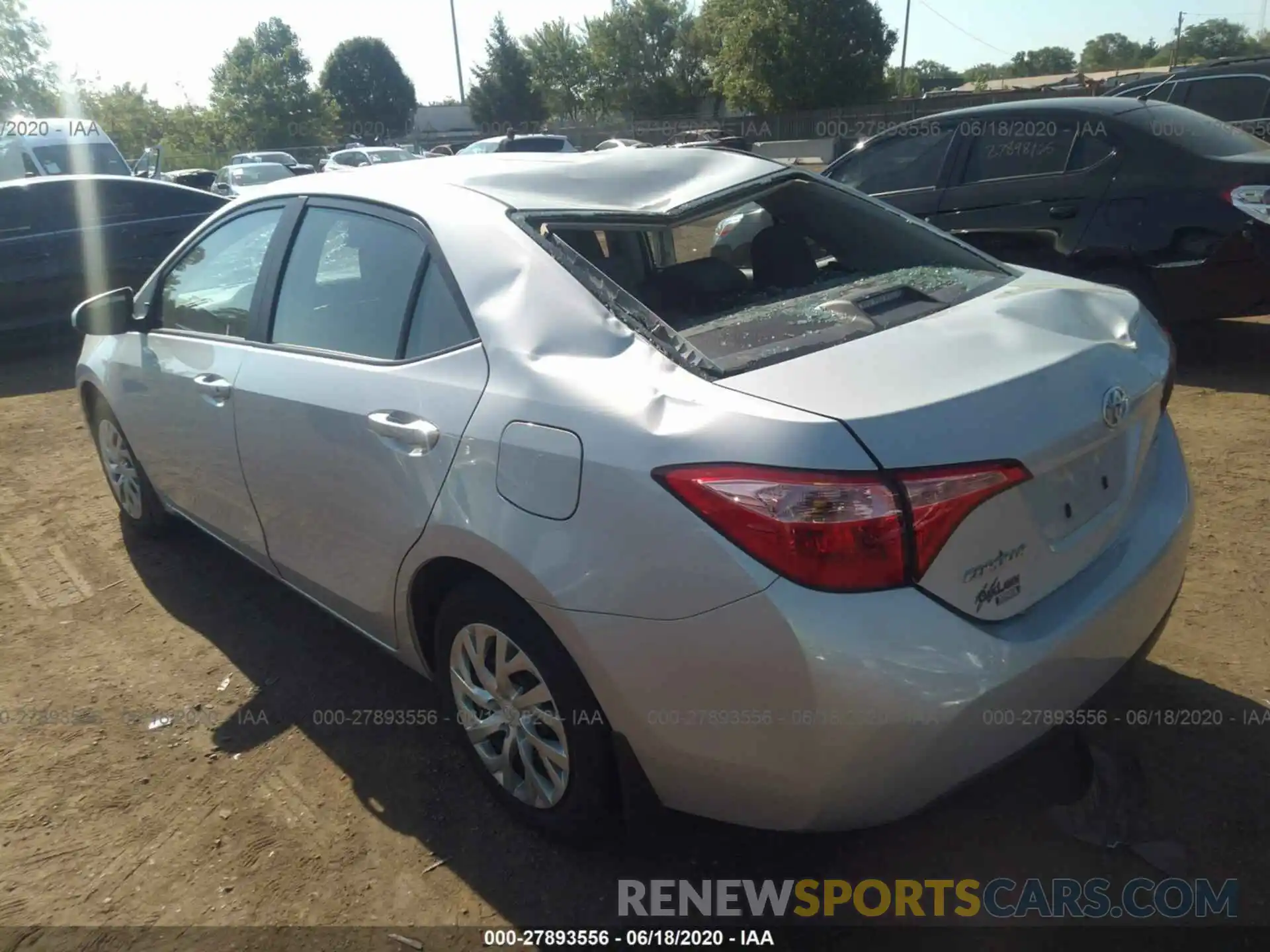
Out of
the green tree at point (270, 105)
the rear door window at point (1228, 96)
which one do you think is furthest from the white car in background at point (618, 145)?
the green tree at point (270, 105)

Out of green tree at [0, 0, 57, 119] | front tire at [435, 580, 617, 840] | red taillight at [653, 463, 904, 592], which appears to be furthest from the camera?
green tree at [0, 0, 57, 119]

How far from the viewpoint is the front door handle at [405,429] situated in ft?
7.86

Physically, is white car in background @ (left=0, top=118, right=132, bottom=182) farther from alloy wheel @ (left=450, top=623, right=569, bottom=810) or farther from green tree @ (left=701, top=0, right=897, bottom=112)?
green tree @ (left=701, top=0, right=897, bottom=112)

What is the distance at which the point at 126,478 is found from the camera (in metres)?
4.53

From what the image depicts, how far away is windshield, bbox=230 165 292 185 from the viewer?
75.2 ft

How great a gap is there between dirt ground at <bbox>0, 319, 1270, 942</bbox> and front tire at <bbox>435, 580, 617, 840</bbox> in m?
0.15

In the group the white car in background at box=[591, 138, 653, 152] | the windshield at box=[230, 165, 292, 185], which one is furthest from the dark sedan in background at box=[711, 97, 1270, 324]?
the windshield at box=[230, 165, 292, 185]

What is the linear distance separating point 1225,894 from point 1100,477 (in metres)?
1.01

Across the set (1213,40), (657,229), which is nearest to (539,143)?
(657,229)

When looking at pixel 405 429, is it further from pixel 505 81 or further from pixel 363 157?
pixel 505 81

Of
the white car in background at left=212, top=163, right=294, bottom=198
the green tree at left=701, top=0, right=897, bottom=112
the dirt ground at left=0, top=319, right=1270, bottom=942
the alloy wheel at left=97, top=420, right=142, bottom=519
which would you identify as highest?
the green tree at left=701, top=0, right=897, bottom=112

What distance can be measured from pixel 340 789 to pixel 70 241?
8217mm

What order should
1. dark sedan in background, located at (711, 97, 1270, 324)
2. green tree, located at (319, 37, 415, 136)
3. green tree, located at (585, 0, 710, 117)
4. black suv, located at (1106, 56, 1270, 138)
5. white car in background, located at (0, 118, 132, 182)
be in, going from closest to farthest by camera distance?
1. dark sedan in background, located at (711, 97, 1270, 324)
2. black suv, located at (1106, 56, 1270, 138)
3. white car in background, located at (0, 118, 132, 182)
4. green tree, located at (585, 0, 710, 117)
5. green tree, located at (319, 37, 415, 136)

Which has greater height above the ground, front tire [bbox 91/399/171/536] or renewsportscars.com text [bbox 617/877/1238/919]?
front tire [bbox 91/399/171/536]
